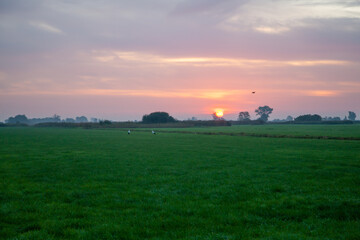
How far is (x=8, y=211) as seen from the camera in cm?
1038

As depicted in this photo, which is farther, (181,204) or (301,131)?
(301,131)

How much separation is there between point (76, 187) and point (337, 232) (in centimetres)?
1229

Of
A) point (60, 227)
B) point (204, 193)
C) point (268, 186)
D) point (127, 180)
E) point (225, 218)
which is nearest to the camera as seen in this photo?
point (60, 227)

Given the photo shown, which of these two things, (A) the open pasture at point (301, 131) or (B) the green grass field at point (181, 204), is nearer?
(B) the green grass field at point (181, 204)

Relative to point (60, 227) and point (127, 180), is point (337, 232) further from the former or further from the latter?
point (127, 180)

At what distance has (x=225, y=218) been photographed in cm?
953

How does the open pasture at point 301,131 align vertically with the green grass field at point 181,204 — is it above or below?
above

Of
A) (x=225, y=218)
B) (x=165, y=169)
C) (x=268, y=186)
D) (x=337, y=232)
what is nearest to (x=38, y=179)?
(x=165, y=169)

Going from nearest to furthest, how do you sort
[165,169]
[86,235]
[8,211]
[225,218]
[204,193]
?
[86,235] → [225,218] → [8,211] → [204,193] → [165,169]

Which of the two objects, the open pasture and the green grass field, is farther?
the open pasture

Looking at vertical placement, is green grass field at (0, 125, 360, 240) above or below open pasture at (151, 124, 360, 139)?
below

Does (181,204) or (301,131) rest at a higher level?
(301,131)

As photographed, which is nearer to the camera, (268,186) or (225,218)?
(225,218)

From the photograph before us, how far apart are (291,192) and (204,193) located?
4326 mm
